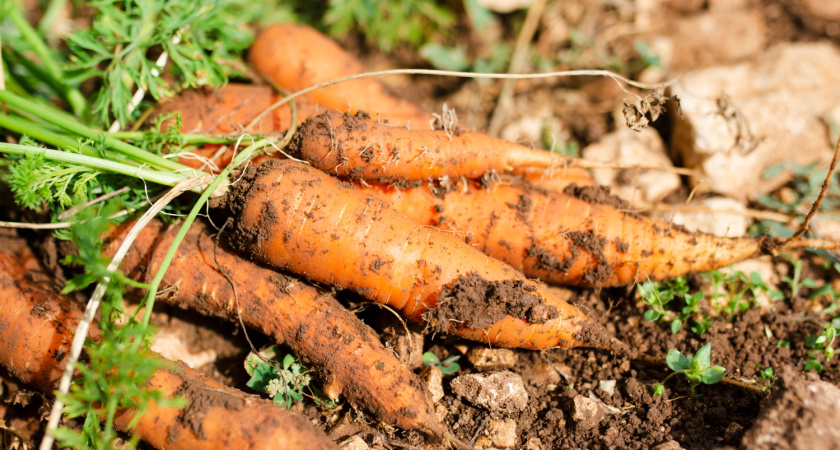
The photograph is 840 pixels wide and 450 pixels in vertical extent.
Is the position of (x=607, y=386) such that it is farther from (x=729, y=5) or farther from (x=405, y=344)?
(x=729, y=5)

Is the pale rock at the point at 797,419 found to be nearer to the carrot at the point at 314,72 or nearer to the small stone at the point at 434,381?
the small stone at the point at 434,381

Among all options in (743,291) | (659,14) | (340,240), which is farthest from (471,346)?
(659,14)

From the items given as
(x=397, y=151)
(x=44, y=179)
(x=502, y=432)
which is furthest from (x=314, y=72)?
(x=502, y=432)

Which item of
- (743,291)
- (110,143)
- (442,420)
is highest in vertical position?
(110,143)

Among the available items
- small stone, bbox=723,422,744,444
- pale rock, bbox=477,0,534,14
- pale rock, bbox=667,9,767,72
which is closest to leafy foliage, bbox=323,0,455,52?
pale rock, bbox=477,0,534,14

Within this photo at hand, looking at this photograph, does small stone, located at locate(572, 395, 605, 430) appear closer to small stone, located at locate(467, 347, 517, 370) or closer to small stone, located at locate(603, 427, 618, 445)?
small stone, located at locate(603, 427, 618, 445)

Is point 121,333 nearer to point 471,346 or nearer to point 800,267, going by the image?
point 471,346
